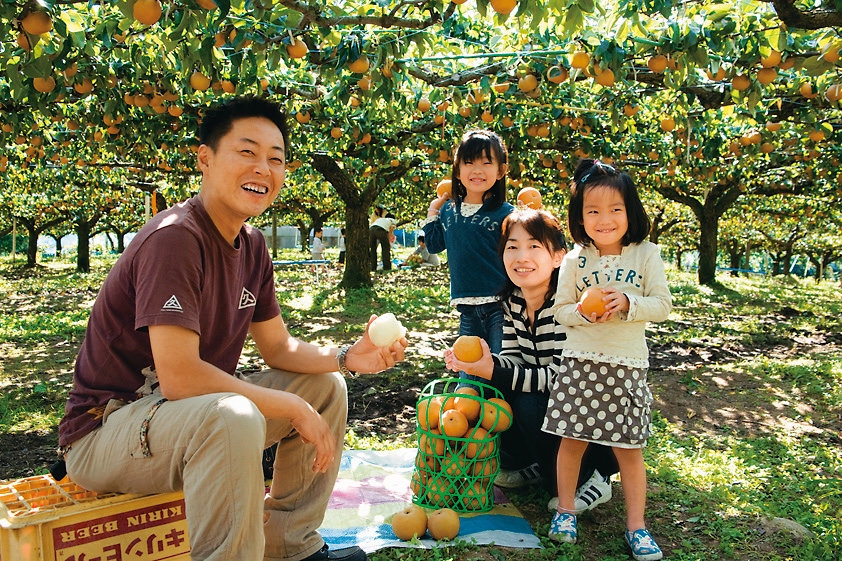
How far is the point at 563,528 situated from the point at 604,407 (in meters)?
0.52

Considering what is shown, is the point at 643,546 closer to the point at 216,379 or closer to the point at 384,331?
the point at 384,331

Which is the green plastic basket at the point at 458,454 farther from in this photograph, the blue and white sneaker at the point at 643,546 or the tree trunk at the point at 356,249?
the tree trunk at the point at 356,249

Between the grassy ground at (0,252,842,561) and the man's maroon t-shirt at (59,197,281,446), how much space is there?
1121 mm

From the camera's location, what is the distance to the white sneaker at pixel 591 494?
2.85 meters

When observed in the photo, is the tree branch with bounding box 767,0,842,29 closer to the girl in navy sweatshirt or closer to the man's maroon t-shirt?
the girl in navy sweatshirt

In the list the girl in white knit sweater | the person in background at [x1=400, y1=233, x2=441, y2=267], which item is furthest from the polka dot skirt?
the person in background at [x1=400, y1=233, x2=441, y2=267]

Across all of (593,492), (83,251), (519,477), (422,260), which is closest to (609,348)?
(593,492)

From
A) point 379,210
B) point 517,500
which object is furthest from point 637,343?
point 379,210

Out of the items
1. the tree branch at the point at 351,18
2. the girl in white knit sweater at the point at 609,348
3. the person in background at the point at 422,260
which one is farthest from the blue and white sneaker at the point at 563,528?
the person in background at the point at 422,260

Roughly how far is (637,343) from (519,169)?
20.2ft

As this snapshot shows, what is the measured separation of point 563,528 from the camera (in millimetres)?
2654

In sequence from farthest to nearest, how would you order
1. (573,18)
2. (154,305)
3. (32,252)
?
(32,252) < (573,18) < (154,305)

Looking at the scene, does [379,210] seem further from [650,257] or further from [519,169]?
[650,257]

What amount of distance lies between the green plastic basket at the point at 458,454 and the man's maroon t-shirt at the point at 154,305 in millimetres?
1004
